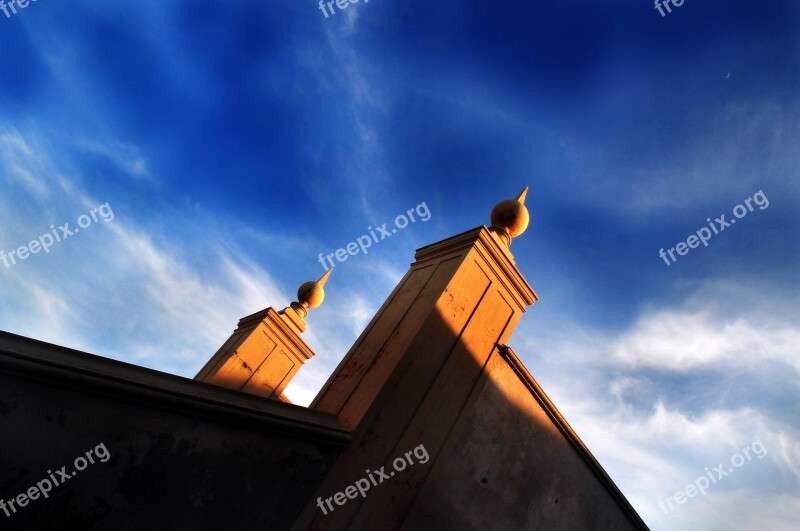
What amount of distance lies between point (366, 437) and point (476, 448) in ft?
4.16

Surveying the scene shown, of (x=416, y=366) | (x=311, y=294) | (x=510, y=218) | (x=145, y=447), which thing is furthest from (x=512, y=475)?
(x=311, y=294)

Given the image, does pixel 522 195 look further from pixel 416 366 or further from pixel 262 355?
pixel 262 355

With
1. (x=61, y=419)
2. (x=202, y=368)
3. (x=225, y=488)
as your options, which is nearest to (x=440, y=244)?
(x=225, y=488)

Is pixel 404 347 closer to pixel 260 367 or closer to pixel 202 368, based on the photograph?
pixel 260 367

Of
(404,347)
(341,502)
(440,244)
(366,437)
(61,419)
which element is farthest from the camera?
(440,244)

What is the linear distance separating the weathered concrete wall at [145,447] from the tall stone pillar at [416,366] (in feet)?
0.92

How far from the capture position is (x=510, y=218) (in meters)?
5.11

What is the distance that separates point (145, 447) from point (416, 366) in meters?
1.99

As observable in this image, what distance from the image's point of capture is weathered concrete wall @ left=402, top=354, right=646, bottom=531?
3553 mm

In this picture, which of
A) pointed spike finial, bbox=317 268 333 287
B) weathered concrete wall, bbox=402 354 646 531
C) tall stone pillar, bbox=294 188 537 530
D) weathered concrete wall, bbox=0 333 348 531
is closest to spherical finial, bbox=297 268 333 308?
pointed spike finial, bbox=317 268 333 287

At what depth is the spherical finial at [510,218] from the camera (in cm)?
511

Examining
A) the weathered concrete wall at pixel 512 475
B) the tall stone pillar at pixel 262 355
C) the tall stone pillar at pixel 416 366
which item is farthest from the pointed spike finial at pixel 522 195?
the tall stone pillar at pixel 262 355

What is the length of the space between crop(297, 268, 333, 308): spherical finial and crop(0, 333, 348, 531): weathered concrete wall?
6412 mm

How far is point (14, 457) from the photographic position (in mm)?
2170
